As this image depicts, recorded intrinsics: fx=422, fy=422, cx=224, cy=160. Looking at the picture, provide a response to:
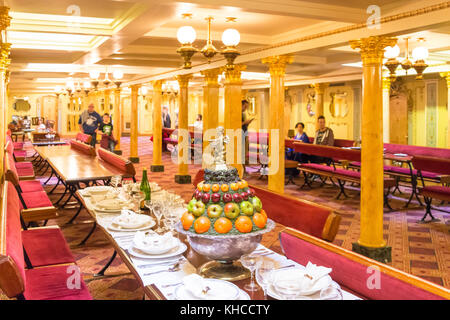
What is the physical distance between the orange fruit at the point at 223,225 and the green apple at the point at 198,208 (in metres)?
0.11

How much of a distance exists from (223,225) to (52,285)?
1483 millimetres

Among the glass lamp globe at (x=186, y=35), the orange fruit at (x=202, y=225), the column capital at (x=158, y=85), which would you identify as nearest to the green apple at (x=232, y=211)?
the orange fruit at (x=202, y=225)

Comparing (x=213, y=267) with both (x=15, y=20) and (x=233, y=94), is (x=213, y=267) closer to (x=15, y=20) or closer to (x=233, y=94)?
(x=15, y=20)

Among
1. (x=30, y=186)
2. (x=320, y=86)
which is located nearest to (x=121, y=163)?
(x=30, y=186)

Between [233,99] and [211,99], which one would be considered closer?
[233,99]

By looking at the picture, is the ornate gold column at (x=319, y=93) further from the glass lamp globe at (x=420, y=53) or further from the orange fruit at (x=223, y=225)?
the orange fruit at (x=223, y=225)

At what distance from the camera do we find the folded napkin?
1.87 metres

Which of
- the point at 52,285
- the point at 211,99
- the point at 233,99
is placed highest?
the point at 211,99

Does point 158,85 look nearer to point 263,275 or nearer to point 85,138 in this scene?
point 85,138

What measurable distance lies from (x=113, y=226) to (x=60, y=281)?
52cm

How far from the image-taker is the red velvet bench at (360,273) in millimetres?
1785

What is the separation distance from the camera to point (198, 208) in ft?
7.28

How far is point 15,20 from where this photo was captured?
20.3 ft
